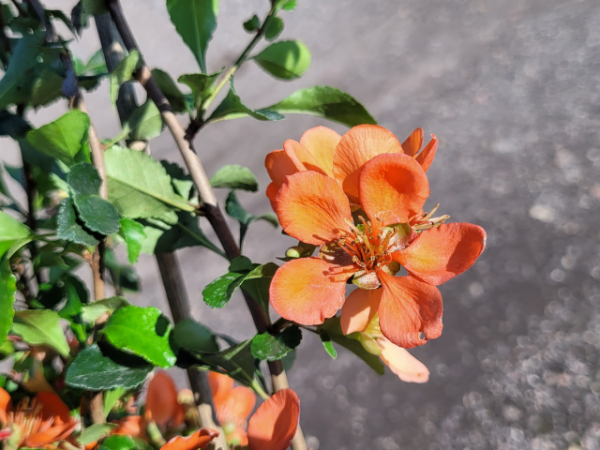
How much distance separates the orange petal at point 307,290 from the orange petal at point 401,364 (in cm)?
7

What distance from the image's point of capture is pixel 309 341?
57.3 inches

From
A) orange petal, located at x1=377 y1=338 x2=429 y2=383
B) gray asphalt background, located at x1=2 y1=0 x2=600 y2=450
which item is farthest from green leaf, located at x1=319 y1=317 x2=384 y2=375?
gray asphalt background, located at x1=2 y1=0 x2=600 y2=450

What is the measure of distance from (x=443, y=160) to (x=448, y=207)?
7.5 inches

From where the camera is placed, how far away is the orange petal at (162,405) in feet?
1.39

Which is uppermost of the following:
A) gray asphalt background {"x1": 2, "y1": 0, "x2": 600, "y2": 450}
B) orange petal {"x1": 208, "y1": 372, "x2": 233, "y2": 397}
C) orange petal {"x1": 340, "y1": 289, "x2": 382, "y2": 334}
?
orange petal {"x1": 340, "y1": 289, "x2": 382, "y2": 334}

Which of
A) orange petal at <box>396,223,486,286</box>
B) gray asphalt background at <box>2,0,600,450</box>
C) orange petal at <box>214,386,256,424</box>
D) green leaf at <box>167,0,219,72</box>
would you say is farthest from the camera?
gray asphalt background at <box>2,0,600,450</box>

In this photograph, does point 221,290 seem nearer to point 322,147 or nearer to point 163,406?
point 322,147

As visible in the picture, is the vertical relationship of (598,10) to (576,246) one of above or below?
above

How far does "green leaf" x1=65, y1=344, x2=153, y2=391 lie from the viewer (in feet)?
0.95

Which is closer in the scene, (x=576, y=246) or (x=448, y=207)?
(x=576, y=246)

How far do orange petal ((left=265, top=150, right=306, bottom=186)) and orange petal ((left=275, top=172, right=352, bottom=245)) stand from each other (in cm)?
1

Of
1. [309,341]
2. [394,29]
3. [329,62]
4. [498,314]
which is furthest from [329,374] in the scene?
[394,29]

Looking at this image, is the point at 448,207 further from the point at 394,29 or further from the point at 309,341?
the point at 394,29

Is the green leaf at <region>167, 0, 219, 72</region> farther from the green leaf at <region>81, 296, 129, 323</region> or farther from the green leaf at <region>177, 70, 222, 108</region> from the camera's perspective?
the green leaf at <region>81, 296, 129, 323</region>
